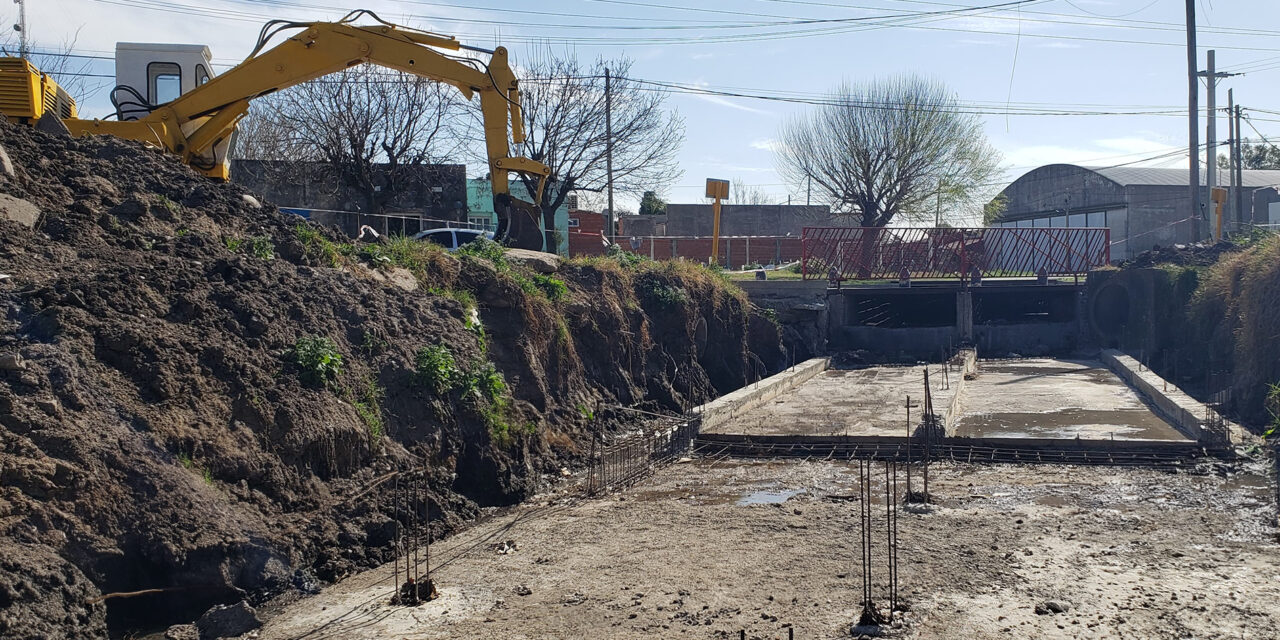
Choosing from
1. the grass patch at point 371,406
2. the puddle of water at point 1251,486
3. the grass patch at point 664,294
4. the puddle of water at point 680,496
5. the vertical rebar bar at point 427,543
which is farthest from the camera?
the grass patch at point 664,294

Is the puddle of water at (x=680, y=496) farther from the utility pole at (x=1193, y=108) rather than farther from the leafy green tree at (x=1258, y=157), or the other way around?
the leafy green tree at (x=1258, y=157)

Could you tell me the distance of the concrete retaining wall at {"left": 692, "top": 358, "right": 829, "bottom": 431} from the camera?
13688mm

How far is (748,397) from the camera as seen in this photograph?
15195mm

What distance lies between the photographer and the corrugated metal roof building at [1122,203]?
38.2 metres

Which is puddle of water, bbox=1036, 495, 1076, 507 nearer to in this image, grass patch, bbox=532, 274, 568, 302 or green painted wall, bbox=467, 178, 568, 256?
grass patch, bbox=532, 274, 568, 302

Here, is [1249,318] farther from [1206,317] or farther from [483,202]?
[483,202]

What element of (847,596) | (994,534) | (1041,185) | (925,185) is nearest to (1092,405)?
(994,534)

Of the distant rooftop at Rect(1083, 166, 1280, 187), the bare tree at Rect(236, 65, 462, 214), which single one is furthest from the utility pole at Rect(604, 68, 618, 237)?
the distant rooftop at Rect(1083, 166, 1280, 187)

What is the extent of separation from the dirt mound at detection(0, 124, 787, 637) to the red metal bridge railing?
12966 millimetres

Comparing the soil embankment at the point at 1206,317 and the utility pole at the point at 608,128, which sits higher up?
the utility pole at the point at 608,128

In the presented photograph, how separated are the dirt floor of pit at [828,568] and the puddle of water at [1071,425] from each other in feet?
6.43

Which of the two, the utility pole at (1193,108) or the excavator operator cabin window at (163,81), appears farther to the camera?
the utility pole at (1193,108)

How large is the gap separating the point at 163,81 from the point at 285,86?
8.40 ft

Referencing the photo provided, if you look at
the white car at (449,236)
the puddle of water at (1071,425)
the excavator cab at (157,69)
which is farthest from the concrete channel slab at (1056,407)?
the excavator cab at (157,69)
